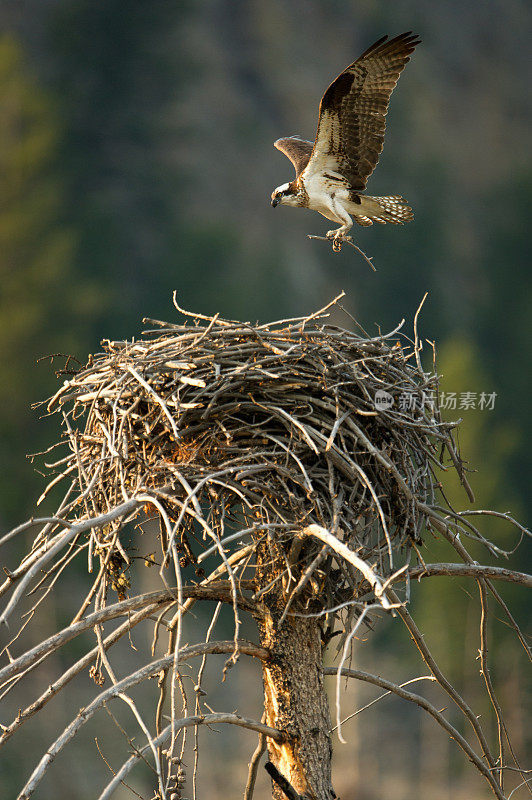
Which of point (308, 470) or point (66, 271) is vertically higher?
point (66, 271)

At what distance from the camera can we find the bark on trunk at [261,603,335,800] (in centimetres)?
291

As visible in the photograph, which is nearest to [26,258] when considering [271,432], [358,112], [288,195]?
[288,195]

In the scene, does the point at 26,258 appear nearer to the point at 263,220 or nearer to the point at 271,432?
the point at 271,432

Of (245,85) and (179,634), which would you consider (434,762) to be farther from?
(245,85)

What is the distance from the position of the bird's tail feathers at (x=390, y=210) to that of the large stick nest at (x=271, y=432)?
6.39ft

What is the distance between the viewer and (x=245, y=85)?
1781 inches

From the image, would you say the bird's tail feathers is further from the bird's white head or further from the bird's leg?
the bird's white head

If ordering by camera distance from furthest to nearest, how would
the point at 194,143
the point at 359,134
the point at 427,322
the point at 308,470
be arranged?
the point at 194,143, the point at 427,322, the point at 359,134, the point at 308,470

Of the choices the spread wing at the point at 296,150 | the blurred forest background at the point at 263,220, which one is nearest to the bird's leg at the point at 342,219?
the spread wing at the point at 296,150

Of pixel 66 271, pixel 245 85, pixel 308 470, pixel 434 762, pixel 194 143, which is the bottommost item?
pixel 308 470

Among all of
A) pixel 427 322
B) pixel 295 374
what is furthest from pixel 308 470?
pixel 427 322

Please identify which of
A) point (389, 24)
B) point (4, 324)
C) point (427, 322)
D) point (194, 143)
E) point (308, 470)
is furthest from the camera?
point (389, 24)

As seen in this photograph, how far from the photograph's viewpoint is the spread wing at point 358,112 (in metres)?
4.24

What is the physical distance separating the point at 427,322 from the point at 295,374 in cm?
3150
